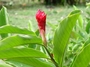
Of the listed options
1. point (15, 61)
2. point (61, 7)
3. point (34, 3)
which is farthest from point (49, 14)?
point (15, 61)

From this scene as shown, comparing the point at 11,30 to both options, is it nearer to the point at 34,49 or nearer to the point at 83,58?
the point at 34,49

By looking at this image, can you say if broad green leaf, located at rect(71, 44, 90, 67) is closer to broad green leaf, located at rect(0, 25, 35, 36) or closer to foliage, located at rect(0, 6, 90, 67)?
foliage, located at rect(0, 6, 90, 67)

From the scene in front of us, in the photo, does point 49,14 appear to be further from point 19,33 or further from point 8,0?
point 19,33

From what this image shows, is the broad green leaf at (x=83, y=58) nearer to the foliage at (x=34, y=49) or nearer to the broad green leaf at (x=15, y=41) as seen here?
the foliage at (x=34, y=49)

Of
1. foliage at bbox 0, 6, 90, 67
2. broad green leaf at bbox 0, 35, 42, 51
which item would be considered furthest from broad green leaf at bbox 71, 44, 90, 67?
broad green leaf at bbox 0, 35, 42, 51

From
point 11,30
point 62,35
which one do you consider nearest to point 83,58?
point 62,35
